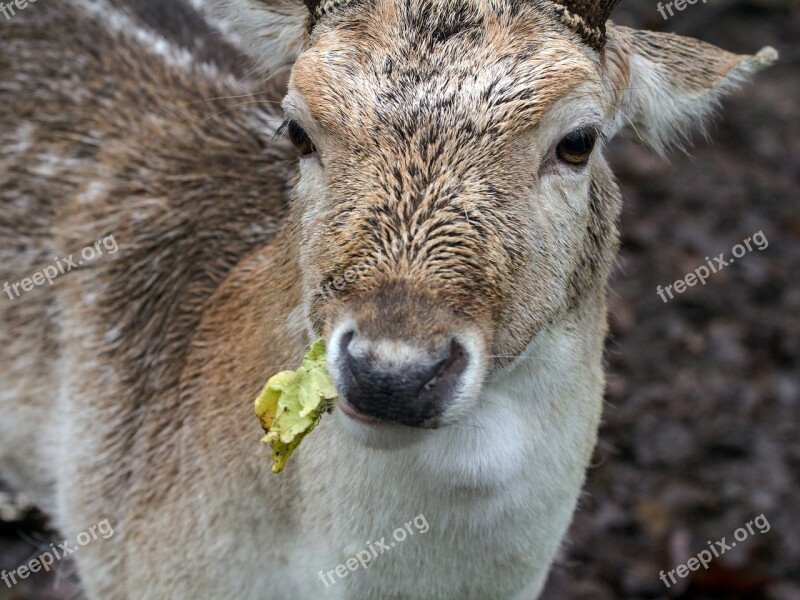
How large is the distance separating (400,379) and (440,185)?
70cm

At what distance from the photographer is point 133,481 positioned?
4.97 meters

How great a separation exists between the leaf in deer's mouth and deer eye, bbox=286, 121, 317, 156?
0.71m

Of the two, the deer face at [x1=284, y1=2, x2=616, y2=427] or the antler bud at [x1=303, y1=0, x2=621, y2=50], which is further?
the antler bud at [x1=303, y1=0, x2=621, y2=50]

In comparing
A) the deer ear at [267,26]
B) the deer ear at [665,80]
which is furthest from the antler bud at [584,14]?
the deer ear at [267,26]

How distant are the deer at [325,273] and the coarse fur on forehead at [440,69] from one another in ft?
0.03

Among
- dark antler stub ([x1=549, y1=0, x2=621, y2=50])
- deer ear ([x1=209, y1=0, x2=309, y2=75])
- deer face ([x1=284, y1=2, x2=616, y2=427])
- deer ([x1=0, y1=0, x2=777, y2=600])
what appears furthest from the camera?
deer ear ([x1=209, y1=0, x2=309, y2=75])

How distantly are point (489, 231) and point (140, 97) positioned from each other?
316cm

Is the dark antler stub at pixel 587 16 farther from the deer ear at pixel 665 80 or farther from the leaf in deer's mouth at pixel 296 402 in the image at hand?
the leaf in deer's mouth at pixel 296 402

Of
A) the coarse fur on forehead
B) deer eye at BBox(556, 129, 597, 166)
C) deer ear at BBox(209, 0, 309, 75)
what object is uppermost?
the coarse fur on forehead

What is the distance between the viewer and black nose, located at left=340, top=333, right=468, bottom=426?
9.96 feet

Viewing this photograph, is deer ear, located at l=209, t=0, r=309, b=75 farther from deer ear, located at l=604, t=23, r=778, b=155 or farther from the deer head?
deer ear, located at l=604, t=23, r=778, b=155

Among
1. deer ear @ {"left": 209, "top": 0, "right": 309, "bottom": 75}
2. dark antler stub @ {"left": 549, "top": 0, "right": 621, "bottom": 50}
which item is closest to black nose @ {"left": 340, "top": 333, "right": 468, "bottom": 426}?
dark antler stub @ {"left": 549, "top": 0, "right": 621, "bottom": 50}

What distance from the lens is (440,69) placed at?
3.50m

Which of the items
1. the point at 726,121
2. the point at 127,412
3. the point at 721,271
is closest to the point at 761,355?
the point at 721,271
